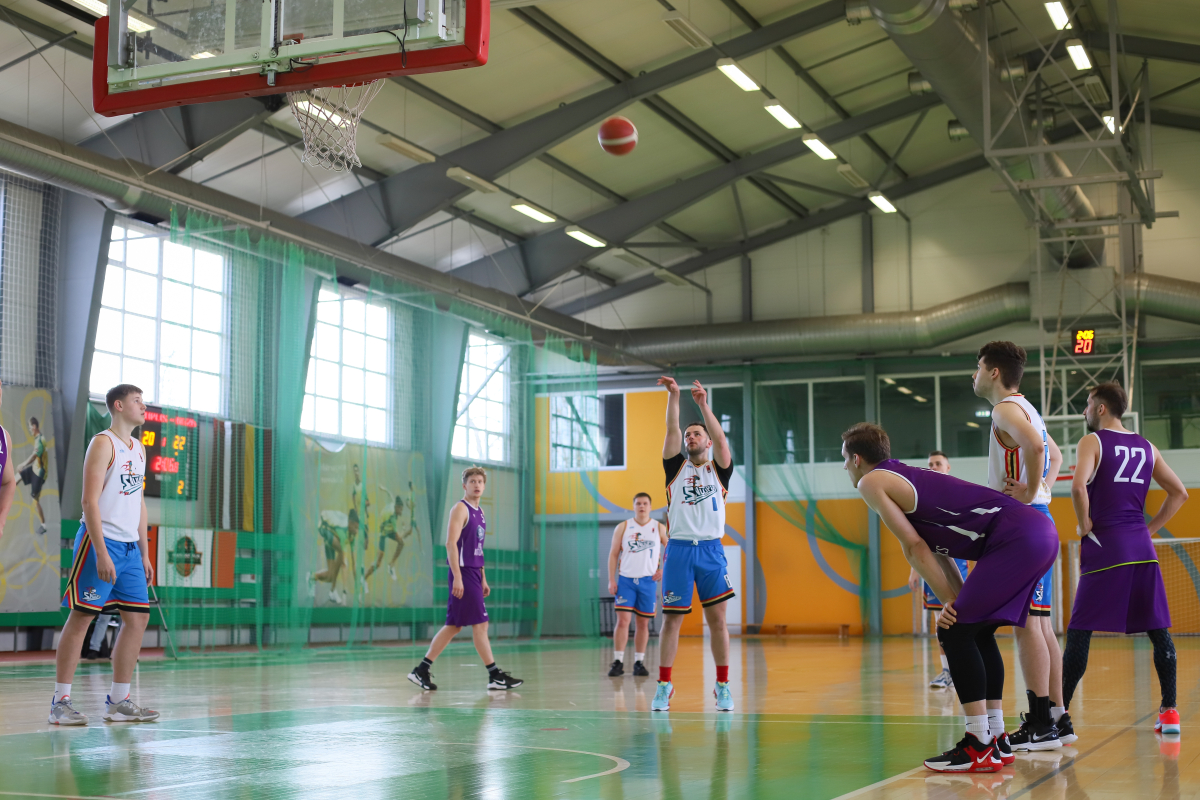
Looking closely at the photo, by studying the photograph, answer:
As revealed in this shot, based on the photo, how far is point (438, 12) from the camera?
715cm

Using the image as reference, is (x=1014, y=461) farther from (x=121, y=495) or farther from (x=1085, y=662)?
(x=121, y=495)

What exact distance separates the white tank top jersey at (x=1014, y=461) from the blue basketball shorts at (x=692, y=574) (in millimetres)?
2575

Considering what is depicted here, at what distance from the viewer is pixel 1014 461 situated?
5.54m

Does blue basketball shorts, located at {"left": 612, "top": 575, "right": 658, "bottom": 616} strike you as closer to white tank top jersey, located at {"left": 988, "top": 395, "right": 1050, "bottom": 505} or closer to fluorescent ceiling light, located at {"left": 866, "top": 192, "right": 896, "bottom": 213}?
white tank top jersey, located at {"left": 988, "top": 395, "right": 1050, "bottom": 505}

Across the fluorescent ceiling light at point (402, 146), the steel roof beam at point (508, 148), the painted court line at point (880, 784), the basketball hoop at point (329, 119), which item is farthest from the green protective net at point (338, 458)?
the painted court line at point (880, 784)

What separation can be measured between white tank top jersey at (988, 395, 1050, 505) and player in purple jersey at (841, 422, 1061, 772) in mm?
627

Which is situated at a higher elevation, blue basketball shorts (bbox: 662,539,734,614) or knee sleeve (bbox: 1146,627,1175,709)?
blue basketball shorts (bbox: 662,539,734,614)

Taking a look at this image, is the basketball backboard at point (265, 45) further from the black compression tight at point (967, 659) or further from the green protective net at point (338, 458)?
the green protective net at point (338, 458)

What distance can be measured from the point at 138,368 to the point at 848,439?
1447 cm

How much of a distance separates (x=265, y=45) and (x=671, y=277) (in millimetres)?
16756

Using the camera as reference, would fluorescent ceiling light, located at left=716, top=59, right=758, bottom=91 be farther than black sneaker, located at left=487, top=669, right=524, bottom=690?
Yes

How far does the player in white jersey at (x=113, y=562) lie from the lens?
6773mm

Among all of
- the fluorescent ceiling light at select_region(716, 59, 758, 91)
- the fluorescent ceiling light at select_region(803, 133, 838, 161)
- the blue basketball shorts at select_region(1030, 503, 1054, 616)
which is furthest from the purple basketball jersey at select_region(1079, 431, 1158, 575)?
the fluorescent ceiling light at select_region(803, 133, 838, 161)

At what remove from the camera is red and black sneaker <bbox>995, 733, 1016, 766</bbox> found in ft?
15.9
